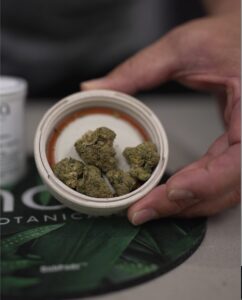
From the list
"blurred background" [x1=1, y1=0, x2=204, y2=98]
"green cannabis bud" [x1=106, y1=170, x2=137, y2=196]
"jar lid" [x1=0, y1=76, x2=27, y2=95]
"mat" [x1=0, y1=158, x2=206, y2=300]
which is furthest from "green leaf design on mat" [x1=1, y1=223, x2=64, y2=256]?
"blurred background" [x1=1, y1=0, x2=204, y2=98]

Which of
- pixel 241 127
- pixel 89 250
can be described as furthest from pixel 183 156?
pixel 89 250

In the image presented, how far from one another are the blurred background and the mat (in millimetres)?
549

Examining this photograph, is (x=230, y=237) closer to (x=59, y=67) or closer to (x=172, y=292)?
(x=172, y=292)

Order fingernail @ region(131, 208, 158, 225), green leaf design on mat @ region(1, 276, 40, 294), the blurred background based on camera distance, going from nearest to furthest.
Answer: green leaf design on mat @ region(1, 276, 40, 294), fingernail @ region(131, 208, 158, 225), the blurred background

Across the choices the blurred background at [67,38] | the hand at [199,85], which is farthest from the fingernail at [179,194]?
the blurred background at [67,38]

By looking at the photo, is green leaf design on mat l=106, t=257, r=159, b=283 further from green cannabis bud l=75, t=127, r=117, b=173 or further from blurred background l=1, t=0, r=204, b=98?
blurred background l=1, t=0, r=204, b=98

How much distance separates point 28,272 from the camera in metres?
0.54

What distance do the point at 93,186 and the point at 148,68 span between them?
0.94 ft

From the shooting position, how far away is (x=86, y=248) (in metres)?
0.59

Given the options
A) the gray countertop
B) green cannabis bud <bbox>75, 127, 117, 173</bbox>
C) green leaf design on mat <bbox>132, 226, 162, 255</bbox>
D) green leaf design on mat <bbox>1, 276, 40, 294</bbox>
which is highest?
green cannabis bud <bbox>75, 127, 117, 173</bbox>

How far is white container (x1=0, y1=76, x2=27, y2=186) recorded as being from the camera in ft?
2.40

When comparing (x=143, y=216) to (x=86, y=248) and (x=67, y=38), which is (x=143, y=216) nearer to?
(x=86, y=248)

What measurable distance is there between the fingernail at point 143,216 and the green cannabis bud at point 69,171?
97 mm

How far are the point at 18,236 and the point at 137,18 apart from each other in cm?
76
